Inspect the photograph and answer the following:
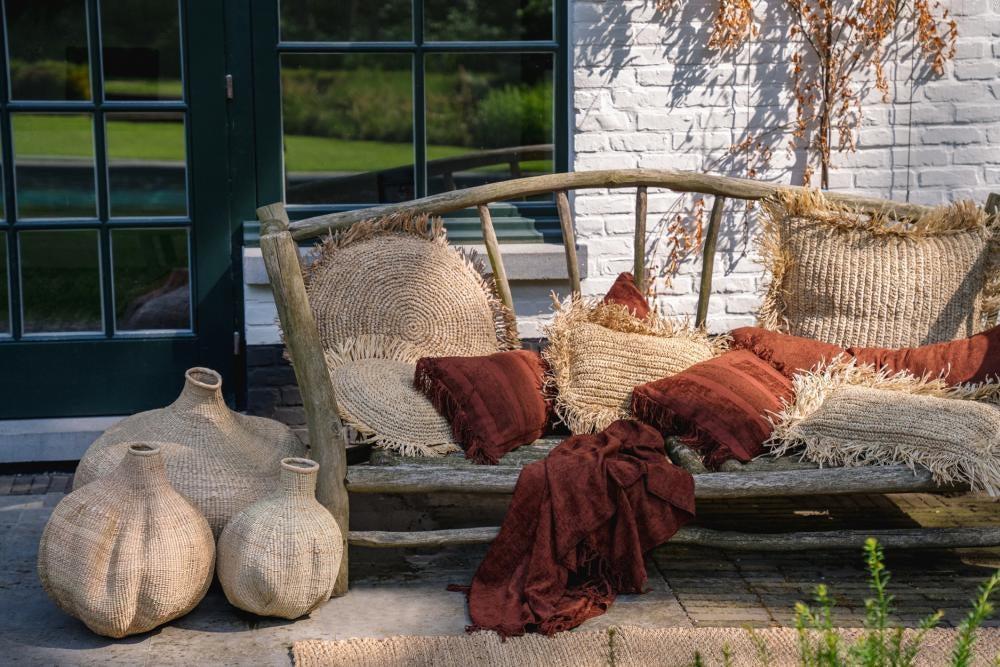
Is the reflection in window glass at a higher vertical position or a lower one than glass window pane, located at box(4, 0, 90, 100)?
lower

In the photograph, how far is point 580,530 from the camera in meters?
3.12

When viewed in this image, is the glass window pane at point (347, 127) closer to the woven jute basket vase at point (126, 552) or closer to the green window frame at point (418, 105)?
the green window frame at point (418, 105)

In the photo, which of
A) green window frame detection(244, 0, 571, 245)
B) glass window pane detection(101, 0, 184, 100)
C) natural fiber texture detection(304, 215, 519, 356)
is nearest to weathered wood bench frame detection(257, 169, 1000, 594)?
natural fiber texture detection(304, 215, 519, 356)

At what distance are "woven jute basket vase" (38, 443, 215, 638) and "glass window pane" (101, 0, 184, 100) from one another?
1.60 meters

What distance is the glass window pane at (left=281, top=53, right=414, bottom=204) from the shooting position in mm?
4191

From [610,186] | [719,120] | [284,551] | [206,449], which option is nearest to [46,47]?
[206,449]

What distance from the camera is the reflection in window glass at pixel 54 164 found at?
409 centimetres

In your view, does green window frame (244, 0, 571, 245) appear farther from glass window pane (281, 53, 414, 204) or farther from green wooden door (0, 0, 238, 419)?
green wooden door (0, 0, 238, 419)

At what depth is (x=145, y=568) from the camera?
9.45 feet

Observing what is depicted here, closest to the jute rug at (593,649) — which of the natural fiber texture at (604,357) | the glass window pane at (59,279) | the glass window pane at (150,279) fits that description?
the natural fiber texture at (604,357)

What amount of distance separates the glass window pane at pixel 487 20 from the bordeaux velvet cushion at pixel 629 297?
1.05 meters

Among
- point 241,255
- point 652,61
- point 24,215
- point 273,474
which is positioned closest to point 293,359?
point 273,474

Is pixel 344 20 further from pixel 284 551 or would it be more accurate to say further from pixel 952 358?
pixel 952 358

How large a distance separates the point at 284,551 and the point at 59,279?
172 cm
